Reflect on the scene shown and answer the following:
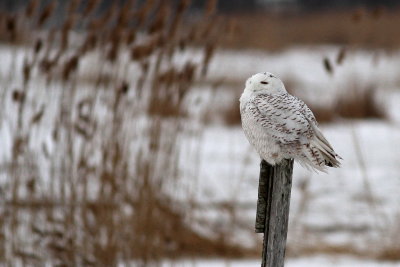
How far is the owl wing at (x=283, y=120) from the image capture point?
1530mm

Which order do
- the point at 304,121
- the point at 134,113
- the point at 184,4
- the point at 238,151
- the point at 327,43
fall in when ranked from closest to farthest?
the point at 304,121
the point at 184,4
the point at 134,113
the point at 238,151
the point at 327,43

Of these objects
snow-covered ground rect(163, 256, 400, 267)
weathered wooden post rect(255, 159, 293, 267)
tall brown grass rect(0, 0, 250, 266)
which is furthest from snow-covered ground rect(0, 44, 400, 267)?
weathered wooden post rect(255, 159, 293, 267)

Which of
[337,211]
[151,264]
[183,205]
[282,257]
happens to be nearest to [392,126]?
[337,211]

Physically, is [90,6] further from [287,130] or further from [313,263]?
[313,263]

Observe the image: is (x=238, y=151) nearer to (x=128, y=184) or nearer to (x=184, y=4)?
(x=128, y=184)

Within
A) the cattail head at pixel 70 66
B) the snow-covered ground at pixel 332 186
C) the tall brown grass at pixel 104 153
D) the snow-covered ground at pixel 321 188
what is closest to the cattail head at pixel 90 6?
the tall brown grass at pixel 104 153

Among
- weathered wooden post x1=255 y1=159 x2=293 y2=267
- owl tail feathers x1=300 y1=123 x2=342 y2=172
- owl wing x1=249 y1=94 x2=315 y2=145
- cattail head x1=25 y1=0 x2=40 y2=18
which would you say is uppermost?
cattail head x1=25 y1=0 x2=40 y2=18

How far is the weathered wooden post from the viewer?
169cm

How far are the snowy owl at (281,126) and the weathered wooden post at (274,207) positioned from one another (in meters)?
0.12

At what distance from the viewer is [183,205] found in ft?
11.9

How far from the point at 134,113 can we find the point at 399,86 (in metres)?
7.45

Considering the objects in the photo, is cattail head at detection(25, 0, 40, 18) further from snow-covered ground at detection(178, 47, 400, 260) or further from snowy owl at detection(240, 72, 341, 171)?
snowy owl at detection(240, 72, 341, 171)

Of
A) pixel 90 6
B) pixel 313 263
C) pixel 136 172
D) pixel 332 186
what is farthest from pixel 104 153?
pixel 332 186

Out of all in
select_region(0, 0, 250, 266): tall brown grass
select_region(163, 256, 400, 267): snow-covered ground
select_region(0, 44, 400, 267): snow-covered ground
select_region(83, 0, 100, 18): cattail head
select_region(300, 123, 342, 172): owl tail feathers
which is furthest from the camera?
select_region(0, 44, 400, 267): snow-covered ground
